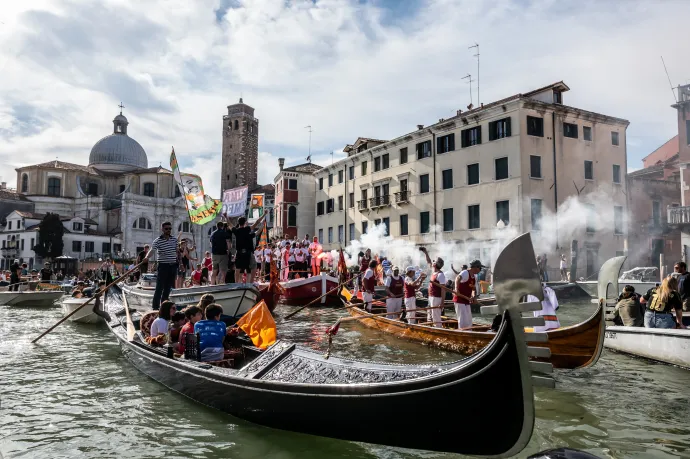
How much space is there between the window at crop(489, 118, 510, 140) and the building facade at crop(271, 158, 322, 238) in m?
18.7

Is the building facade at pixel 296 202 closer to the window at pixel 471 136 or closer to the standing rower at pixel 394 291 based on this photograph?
the window at pixel 471 136

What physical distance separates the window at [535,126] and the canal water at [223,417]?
58.6 feet

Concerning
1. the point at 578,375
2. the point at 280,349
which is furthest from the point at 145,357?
the point at 578,375

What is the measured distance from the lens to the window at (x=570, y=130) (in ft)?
86.3

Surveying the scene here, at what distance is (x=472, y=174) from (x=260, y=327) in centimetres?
2181

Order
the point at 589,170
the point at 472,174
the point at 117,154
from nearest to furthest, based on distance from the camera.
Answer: the point at 589,170 → the point at 472,174 → the point at 117,154

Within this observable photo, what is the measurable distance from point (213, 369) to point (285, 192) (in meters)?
37.2

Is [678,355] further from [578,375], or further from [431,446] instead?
[431,446]

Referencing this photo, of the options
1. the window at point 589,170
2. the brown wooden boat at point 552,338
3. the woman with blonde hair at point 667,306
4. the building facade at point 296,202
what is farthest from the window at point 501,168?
the building facade at point 296,202

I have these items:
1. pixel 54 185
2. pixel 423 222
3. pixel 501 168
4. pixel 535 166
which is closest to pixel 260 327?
pixel 501 168

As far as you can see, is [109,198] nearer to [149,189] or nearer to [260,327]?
[149,189]

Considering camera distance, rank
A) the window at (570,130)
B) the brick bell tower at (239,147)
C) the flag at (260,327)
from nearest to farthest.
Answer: the flag at (260,327), the window at (570,130), the brick bell tower at (239,147)

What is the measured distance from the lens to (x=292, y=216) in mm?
42906

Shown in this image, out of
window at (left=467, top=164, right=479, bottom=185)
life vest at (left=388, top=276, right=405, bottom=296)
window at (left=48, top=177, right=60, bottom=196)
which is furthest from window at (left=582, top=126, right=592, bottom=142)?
window at (left=48, top=177, right=60, bottom=196)
